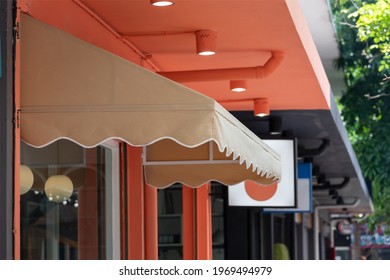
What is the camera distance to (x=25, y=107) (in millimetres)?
5812

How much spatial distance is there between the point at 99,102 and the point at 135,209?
3703mm

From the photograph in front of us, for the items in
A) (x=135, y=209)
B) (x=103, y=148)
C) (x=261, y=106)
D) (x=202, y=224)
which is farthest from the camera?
(x=202, y=224)

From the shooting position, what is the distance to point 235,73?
8.77m

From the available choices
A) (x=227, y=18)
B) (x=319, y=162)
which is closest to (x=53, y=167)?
(x=227, y=18)

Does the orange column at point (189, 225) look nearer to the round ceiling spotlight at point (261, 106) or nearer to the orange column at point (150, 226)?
the round ceiling spotlight at point (261, 106)

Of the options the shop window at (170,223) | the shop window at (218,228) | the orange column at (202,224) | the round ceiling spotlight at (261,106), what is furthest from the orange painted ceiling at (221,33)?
the shop window at (218,228)

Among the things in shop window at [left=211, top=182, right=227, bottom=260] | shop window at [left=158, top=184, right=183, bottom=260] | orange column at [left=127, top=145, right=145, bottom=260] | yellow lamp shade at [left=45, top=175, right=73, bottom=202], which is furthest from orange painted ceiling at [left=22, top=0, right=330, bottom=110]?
shop window at [left=211, top=182, right=227, bottom=260]

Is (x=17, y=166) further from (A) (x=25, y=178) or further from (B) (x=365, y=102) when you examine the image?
(B) (x=365, y=102)

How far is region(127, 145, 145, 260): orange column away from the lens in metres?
9.29

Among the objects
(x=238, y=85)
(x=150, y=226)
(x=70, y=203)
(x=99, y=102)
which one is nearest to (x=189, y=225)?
(x=150, y=226)

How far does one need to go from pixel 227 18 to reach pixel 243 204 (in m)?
5.02

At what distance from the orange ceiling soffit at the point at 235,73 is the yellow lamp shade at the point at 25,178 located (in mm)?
2377

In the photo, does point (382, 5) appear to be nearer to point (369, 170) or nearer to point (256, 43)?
point (256, 43)

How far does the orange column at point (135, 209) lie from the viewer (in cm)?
929
